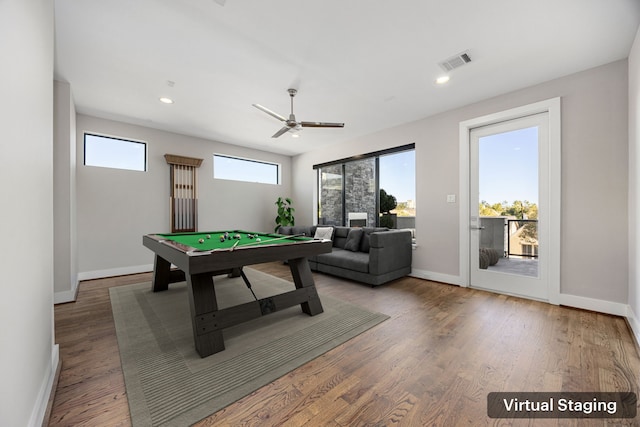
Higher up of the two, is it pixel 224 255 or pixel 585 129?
pixel 585 129

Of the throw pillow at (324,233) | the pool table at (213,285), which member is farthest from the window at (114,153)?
the throw pillow at (324,233)

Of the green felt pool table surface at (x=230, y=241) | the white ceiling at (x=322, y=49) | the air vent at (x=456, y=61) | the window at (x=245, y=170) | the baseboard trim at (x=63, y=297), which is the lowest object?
the baseboard trim at (x=63, y=297)

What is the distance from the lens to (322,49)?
2.42 metres

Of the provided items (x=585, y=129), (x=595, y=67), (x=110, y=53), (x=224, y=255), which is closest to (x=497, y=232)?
(x=585, y=129)

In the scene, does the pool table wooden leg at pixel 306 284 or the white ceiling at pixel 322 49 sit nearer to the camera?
the white ceiling at pixel 322 49

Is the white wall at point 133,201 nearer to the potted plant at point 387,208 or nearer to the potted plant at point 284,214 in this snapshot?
the potted plant at point 284,214

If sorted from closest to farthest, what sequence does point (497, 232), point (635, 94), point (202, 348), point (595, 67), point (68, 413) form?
1. point (68, 413)
2. point (202, 348)
3. point (635, 94)
4. point (595, 67)
5. point (497, 232)

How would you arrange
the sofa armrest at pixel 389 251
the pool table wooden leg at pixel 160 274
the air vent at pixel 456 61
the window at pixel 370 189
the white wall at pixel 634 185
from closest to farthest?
the white wall at pixel 634 185, the air vent at pixel 456 61, the pool table wooden leg at pixel 160 274, the sofa armrest at pixel 389 251, the window at pixel 370 189

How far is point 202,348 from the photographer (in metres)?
1.85

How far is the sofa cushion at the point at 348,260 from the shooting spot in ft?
12.1

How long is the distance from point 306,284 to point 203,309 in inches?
40.7

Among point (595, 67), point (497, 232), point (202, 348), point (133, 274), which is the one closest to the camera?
point (202, 348)

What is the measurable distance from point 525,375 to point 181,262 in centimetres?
255

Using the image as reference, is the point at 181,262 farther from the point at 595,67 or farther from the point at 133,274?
the point at 595,67
